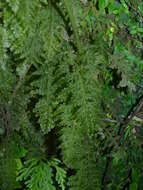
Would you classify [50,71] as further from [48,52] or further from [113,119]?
[113,119]

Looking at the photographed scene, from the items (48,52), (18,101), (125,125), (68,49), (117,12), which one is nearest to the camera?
(48,52)

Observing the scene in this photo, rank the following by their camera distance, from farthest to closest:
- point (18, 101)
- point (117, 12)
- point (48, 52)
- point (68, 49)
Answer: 1. point (117, 12)
2. point (18, 101)
3. point (68, 49)
4. point (48, 52)

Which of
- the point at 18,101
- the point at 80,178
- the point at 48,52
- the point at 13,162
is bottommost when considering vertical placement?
the point at 80,178

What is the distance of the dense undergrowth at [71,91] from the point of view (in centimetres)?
89

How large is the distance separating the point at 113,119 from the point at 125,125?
0.35ft

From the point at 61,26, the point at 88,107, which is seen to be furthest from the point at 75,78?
the point at 61,26

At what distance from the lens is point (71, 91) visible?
0.92 m

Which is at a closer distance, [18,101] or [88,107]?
[88,107]

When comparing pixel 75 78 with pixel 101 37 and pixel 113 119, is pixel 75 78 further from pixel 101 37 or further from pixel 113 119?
pixel 113 119

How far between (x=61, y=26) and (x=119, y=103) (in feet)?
2.27

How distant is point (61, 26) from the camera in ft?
3.36

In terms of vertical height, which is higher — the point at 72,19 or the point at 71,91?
the point at 72,19

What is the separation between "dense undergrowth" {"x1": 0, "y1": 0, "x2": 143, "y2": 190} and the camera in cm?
89

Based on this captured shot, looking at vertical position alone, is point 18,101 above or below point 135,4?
below
